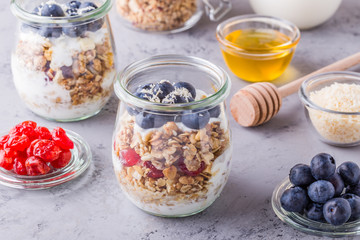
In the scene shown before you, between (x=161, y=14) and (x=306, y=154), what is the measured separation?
2.18 feet

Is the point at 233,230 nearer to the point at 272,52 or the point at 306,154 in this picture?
the point at 306,154

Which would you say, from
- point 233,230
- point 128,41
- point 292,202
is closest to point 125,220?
point 233,230

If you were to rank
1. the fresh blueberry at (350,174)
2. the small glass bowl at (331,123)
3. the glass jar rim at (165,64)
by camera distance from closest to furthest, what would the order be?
the glass jar rim at (165,64), the fresh blueberry at (350,174), the small glass bowl at (331,123)

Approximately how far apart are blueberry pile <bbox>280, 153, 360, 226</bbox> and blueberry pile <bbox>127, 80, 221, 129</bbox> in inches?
8.2

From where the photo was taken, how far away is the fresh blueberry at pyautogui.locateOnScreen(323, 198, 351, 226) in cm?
108

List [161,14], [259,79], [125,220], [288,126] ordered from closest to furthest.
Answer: [125,220], [288,126], [259,79], [161,14]

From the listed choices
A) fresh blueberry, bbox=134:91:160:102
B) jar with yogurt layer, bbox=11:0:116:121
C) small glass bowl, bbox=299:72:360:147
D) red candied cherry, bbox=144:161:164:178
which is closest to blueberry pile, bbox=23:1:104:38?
jar with yogurt layer, bbox=11:0:116:121

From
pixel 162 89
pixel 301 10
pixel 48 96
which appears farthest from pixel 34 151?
pixel 301 10

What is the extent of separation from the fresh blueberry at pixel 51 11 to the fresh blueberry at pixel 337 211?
2.32 ft

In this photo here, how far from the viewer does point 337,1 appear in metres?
1.84

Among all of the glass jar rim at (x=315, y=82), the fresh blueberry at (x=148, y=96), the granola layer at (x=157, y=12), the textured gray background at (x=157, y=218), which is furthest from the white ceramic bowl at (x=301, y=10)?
the fresh blueberry at (x=148, y=96)

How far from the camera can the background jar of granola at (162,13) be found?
5.77 ft

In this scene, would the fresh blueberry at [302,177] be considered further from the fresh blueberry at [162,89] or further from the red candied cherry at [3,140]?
the red candied cherry at [3,140]

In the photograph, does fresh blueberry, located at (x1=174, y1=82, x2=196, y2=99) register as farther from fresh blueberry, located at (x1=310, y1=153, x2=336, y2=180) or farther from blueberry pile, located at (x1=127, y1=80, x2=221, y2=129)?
fresh blueberry, located at (x1=310, y1=153, x2=336, y2=180)
